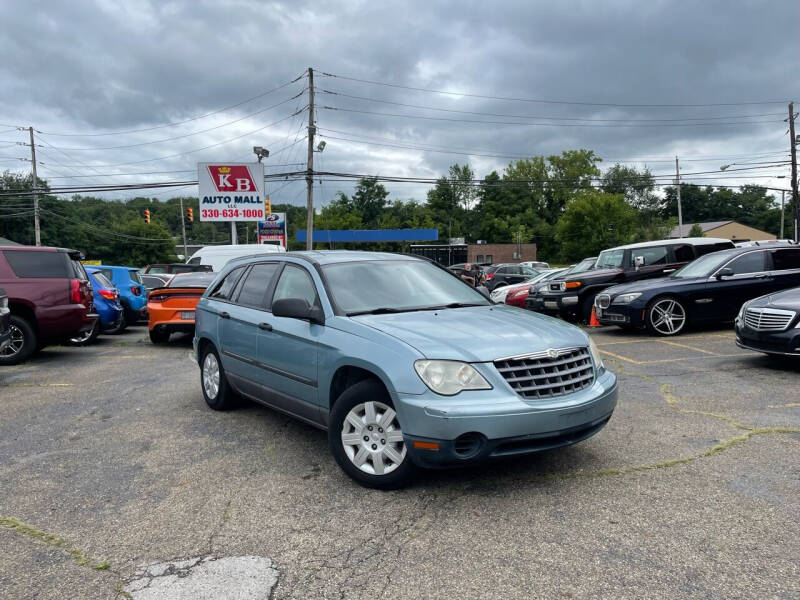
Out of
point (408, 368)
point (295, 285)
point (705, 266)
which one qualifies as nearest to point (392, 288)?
point (295, 285)

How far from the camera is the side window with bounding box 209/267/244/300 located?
19.5 feet

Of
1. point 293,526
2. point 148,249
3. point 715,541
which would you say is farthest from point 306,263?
point 148,249

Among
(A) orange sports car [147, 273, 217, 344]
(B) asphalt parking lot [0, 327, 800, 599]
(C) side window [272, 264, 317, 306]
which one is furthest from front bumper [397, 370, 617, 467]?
(A) orange sports car [147, 273, 217, 344]

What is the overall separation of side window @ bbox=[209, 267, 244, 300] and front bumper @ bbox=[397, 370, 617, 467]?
120 inches

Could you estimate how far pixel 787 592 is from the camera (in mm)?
2551

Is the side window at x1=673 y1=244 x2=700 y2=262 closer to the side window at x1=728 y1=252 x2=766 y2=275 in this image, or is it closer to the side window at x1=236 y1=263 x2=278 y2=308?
the side window at x1=728 y1=252 x2=766 y2=275

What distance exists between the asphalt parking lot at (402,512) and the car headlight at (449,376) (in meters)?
0.72

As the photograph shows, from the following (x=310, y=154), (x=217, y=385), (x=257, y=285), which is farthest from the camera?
(x=310, y=154)

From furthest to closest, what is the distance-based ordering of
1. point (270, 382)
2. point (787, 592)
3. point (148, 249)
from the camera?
point (148, 249) → point (270, 382) → point (787, 592)

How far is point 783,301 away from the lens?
7.14 metres

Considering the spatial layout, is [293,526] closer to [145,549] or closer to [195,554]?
[195,554]

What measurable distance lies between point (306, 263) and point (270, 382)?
1017 millimetres

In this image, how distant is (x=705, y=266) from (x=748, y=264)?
2.21 ft

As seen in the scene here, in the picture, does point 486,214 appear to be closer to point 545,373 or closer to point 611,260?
point 611,260
